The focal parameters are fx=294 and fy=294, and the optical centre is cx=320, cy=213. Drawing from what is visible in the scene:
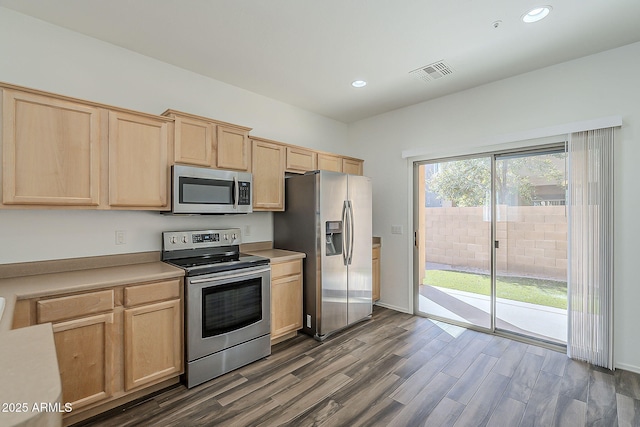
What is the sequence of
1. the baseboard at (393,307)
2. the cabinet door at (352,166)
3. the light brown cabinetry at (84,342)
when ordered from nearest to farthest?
the light brown cabinetry at (84,342) < the baseboard at (393,307) < the cabinet door at (352,166)

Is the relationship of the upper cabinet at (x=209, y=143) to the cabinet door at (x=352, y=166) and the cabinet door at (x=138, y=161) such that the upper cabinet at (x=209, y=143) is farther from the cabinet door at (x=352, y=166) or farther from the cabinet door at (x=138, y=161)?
the cabinet door at (x=352, y=166)

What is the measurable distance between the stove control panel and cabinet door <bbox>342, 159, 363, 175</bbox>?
182 cm

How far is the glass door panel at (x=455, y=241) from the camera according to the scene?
3.51 m

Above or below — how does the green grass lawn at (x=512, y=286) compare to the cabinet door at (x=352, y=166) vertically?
below

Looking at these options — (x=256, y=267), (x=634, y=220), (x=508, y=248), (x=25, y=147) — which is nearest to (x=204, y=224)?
(x=256, y=267)

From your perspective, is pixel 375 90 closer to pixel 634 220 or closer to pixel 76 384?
pixel 634 220

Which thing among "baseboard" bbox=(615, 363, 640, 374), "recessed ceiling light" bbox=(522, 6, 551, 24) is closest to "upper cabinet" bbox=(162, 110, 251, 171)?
"recessed ceiling light" bbox=(522, 6, 551, 24)

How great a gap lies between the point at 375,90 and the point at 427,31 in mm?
1170

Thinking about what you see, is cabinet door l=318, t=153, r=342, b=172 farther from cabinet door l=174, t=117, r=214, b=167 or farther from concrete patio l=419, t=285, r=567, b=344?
concrete patio l=419, t=285, r=567, b=344

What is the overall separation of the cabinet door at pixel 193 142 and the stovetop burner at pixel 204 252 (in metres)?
0.72

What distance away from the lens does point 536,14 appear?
85.4 inches

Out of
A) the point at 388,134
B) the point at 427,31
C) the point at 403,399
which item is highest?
the point at 427,31

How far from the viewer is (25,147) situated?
1.96 metres

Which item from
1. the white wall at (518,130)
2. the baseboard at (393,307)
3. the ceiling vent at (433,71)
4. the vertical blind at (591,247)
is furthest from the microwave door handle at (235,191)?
the vertical blind at (591,247)
